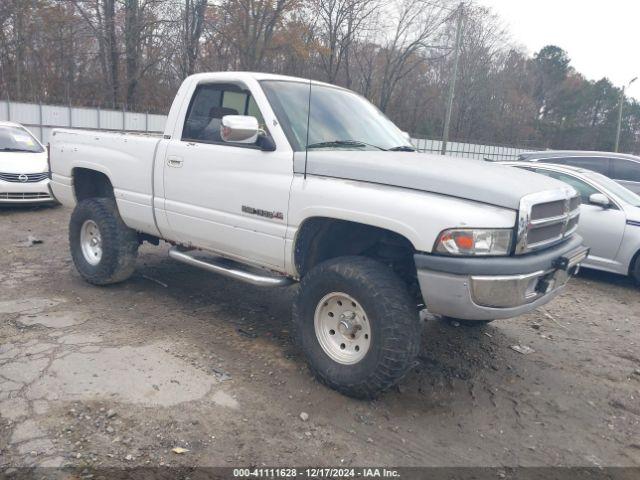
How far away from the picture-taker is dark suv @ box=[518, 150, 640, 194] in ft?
33.1

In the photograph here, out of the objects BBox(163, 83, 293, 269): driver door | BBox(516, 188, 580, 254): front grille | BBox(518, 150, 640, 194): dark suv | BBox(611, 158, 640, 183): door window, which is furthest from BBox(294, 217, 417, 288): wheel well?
BBox(611, 158, 640, 183): door window

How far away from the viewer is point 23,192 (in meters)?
9.59

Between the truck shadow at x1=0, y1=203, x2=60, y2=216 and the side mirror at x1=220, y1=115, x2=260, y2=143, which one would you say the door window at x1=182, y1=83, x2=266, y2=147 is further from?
the truck shadow at x1=0, y1=203, x2=60, y2=216

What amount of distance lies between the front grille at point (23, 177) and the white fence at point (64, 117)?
9654mm

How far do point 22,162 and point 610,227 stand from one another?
977 cm

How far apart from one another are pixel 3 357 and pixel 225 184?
210cm

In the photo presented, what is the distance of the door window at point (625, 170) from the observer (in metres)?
10.1

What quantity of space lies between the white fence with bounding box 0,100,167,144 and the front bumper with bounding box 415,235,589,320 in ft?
58.1

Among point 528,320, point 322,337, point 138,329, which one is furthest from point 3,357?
point 528,320

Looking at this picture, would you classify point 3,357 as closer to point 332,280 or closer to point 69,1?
point 332,280

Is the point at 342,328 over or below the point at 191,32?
below

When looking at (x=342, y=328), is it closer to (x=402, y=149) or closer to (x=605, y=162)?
(x=402, y=149)

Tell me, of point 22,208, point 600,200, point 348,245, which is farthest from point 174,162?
point 22,208

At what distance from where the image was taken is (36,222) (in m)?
9.07
